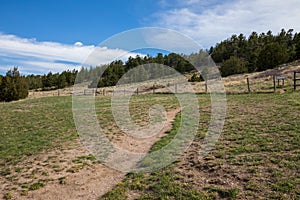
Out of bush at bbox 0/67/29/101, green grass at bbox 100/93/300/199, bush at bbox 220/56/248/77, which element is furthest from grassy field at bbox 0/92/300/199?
bush at bbox 220/56/248/77

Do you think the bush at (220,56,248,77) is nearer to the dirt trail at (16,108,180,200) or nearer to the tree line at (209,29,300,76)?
the tree line at (209,29,300,76)

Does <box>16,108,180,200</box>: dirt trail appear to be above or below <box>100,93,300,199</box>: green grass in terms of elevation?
below

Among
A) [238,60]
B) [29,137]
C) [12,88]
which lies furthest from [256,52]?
[29,137]

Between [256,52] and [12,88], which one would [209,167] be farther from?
[256,52]

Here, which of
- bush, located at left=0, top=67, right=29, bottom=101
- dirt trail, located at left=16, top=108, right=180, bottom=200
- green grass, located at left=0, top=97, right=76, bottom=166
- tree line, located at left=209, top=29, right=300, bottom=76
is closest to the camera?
dirt trail, located at left=16, top=108, right=180, bottom=200

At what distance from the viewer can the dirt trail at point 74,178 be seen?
7348 mm

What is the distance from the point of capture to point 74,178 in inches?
332

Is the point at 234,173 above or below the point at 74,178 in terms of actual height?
above

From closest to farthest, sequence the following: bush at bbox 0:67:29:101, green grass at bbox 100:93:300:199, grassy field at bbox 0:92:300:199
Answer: green grass at bbox 100:93:300:199
grassy field at bbox 0:92:300:199
bush at bbox 0:67:29:101

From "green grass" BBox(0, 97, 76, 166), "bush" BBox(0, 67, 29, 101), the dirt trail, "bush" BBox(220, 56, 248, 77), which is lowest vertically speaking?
the dirt trail

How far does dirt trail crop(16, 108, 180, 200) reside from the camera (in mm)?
7348

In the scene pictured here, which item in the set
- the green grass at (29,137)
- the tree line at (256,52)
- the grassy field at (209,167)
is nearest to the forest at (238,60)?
the tree line at (256,52)

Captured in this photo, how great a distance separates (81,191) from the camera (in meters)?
7.52

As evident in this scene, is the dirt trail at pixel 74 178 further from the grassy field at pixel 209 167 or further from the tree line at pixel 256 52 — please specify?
the tree line at pixel 256 52
